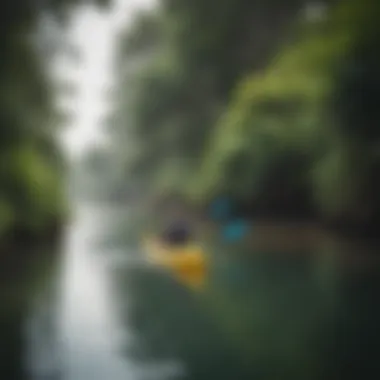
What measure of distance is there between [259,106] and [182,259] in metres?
0.40

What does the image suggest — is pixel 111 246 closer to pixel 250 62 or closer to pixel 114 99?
pixel 114 99

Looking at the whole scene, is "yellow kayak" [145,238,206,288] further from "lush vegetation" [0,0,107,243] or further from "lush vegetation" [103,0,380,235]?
"lush vegetation" [0,0,107,243]

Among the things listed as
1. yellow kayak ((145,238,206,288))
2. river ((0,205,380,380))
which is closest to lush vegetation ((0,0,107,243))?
river ((0,205,380,380))

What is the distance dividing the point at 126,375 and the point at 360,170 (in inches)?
28.0

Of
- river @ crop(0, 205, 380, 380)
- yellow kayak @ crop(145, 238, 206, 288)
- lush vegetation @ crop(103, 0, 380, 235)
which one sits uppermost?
lush vegetation @ crop(103, 0, 380, 235)

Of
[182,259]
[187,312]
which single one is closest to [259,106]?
[182,259]

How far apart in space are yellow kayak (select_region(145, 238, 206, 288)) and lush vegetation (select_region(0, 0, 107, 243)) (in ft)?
0.76

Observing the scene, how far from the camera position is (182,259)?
163 cm

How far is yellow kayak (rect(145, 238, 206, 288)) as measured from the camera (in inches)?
63.4

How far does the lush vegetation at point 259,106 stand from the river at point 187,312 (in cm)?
12

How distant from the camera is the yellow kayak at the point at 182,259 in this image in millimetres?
1611

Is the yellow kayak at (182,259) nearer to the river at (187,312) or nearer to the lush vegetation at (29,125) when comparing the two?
the river at (187,312)

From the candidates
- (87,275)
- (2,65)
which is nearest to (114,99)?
(2,65)

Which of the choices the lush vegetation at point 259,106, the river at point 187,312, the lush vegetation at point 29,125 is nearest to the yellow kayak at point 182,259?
the river at point 187,312
